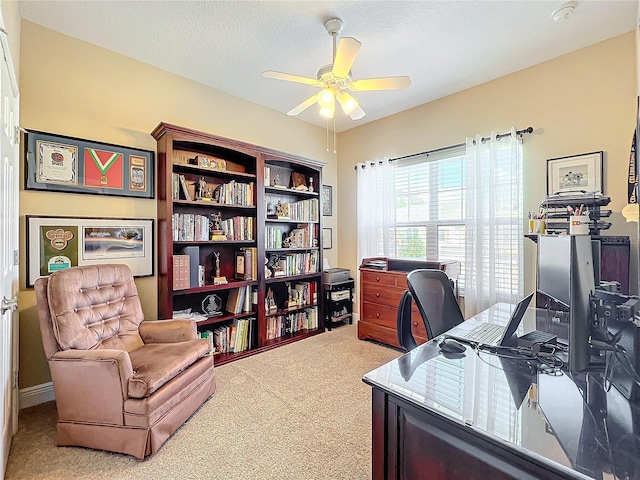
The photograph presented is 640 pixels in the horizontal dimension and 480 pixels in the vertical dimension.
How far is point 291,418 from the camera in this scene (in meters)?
2.10

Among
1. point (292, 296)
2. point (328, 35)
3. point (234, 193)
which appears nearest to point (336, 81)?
point (328, 35)

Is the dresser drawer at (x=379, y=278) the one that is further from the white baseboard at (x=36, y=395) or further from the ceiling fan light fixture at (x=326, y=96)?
the white baseboard at (x=36, y=395)

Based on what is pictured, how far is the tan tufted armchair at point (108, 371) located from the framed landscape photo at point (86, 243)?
14.7 inches

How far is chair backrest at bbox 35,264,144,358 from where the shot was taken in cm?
190

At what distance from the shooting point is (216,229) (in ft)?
10.6

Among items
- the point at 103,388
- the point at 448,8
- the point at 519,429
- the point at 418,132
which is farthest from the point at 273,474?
the point at 418,132

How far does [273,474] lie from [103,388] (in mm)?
1076

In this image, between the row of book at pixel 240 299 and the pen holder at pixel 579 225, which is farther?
the row of book at pixel 240 299

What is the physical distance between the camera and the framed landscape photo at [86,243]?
231cm

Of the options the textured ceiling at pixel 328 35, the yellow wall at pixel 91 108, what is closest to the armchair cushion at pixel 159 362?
the yellow wall at pixel 91 108

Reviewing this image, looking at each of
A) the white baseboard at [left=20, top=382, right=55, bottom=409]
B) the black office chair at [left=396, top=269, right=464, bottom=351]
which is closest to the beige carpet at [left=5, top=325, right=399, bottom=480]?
the white baseboard at [left=20, top=382, right=55, bottom=409]

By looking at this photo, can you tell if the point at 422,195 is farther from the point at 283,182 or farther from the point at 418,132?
the point at 283,182

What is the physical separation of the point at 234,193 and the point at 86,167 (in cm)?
125

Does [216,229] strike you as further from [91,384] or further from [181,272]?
[91,384]
